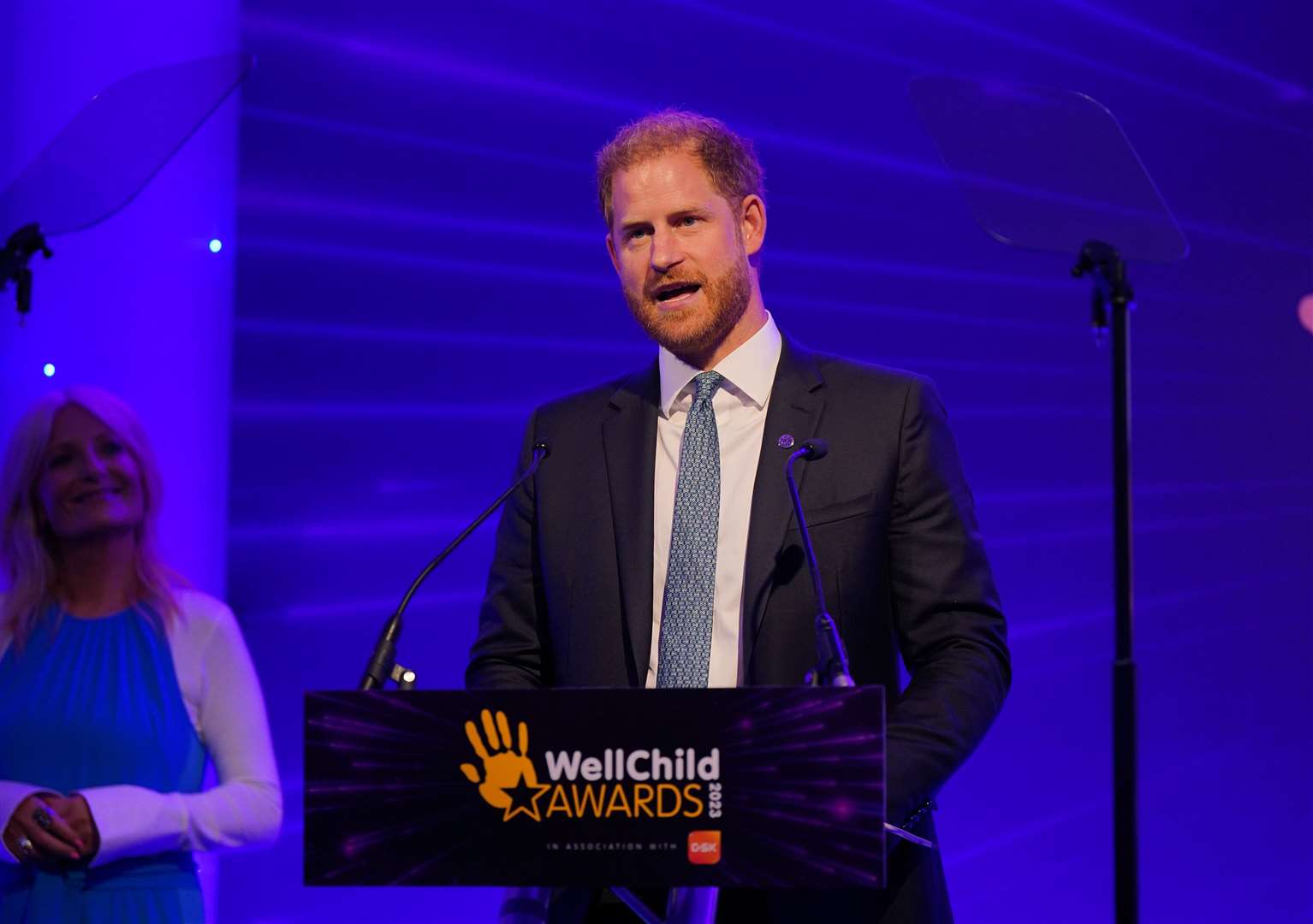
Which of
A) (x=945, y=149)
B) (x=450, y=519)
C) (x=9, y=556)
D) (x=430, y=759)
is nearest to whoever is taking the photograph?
(x=430, y=759)

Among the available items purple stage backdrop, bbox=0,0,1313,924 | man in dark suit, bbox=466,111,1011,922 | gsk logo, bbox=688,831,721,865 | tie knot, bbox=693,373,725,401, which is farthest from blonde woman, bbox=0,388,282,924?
gsk logo, bbox=688,831,721,865

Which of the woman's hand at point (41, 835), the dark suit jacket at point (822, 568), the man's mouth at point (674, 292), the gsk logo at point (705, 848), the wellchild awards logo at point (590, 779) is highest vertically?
the man's mouth at point (674, 292)

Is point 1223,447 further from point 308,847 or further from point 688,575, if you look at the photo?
point 308,847

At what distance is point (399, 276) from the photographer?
3275mm

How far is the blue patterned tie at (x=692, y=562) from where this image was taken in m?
1.71

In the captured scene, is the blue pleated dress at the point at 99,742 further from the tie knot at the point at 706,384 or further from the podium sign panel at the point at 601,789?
the podium sign panel at the point at 601,789

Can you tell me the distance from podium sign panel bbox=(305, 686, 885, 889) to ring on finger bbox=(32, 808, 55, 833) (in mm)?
1264

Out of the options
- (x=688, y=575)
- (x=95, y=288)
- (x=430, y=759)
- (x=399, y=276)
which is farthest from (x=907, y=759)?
(x=95, y=288)

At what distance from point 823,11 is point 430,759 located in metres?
2.39

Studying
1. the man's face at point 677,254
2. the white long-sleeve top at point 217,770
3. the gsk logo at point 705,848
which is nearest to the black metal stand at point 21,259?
the white long-sleeve top at point 217,770

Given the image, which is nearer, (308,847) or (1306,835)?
(308,847)

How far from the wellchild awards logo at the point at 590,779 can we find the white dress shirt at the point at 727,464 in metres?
0.56

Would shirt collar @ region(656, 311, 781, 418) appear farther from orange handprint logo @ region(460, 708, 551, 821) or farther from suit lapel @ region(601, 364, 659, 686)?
orange handprint logo @ region(460, 708, 551, 821)

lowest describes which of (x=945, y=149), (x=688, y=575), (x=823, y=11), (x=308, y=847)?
(x=308, y=847)
